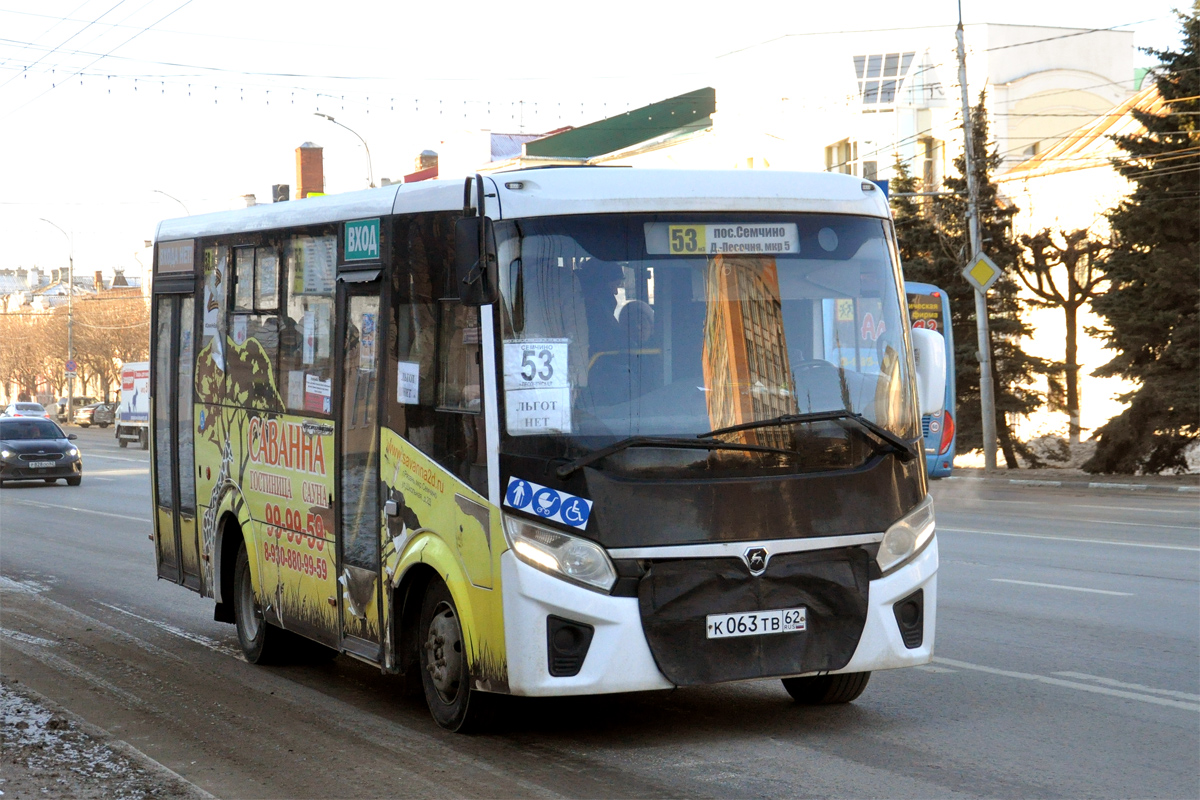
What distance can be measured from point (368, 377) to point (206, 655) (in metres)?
3.08

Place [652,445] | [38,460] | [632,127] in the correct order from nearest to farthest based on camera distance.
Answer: [652,445] < [38,460] < [632,127]

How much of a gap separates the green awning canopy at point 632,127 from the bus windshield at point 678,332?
177 ft

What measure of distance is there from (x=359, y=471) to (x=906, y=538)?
9.08 feet

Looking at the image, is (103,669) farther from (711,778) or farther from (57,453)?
(57,453)

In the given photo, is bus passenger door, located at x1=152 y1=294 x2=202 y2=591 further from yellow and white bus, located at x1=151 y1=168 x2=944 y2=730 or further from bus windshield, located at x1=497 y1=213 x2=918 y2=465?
bus windshield, located at x1=497 y1=213 x2=918 y2=465

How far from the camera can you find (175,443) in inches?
404

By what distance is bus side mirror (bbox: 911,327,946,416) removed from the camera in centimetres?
714

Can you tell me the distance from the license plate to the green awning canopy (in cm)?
5437

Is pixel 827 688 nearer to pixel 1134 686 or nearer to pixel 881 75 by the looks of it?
pixel 1134 686

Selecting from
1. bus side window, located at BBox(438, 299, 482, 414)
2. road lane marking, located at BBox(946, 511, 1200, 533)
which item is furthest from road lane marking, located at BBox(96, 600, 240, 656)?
road lane marking, located at BBox(946, 511, 1200, 533)

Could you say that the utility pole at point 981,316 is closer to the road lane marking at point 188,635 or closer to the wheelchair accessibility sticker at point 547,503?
the road lane marking at point 188,635

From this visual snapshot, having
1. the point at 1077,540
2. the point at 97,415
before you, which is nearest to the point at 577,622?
the point at 1077,540

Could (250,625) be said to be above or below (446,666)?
below

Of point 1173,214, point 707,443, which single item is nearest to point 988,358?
point 1173,214
